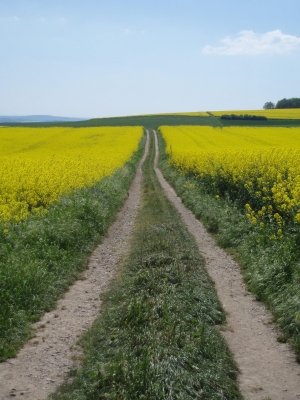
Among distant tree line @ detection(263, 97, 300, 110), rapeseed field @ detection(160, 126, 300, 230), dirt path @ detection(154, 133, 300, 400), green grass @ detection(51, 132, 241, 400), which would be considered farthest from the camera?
distant tree line @ detection(263, 97, 300, 110)

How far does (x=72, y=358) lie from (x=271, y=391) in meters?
2.78

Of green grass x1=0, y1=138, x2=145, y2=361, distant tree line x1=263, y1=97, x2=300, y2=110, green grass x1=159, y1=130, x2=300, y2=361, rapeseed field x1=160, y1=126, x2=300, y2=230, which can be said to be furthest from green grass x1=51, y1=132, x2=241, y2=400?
distant tree line x1=263, y1=97, x2=300, y2=110

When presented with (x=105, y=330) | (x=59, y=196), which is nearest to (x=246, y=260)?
(x=105, y=330)

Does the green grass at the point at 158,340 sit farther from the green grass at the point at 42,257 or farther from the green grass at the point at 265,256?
the green grass at the point at 42,257

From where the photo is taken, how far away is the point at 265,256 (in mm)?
9531

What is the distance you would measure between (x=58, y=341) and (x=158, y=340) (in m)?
1.74

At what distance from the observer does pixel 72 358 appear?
19.9 feet

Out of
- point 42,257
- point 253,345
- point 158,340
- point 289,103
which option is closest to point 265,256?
point 253,345

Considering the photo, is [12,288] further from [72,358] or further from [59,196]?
[59,196]

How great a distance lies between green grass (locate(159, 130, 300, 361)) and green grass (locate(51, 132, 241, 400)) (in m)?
1.01

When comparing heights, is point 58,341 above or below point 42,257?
below

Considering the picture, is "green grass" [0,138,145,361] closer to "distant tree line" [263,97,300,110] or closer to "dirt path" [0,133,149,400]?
"dirt path" [0,133,149,400]

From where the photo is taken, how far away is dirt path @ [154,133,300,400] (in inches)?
209

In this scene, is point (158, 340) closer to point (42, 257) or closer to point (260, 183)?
point (42, 257)
